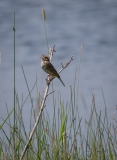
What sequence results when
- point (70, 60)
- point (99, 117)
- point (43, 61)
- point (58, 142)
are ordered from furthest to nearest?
point (43, 61) → point (99, 117) → point (58, 142) → point (70, 60)

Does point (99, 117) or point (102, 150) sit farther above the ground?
point (99, 117)

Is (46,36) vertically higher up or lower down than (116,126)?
higher up

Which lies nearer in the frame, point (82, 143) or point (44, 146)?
point (44, 146)

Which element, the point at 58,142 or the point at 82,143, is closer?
the point at 58,142

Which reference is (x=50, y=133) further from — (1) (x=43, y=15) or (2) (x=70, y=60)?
(1) (x=43, y=15)

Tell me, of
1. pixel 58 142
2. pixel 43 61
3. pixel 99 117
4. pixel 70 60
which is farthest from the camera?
pixel 43 61

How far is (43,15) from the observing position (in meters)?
2.49

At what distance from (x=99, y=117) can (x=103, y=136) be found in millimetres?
193

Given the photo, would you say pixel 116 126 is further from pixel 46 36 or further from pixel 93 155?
pixel 46 36

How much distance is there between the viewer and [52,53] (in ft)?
8.03

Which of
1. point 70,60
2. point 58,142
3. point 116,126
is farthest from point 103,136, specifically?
point 70,60

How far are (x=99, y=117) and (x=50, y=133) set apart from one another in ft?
1.57

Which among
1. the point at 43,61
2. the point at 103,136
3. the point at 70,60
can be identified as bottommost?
the point at 103,136

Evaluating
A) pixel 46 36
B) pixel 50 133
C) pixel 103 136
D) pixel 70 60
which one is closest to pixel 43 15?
pixel 46 36
